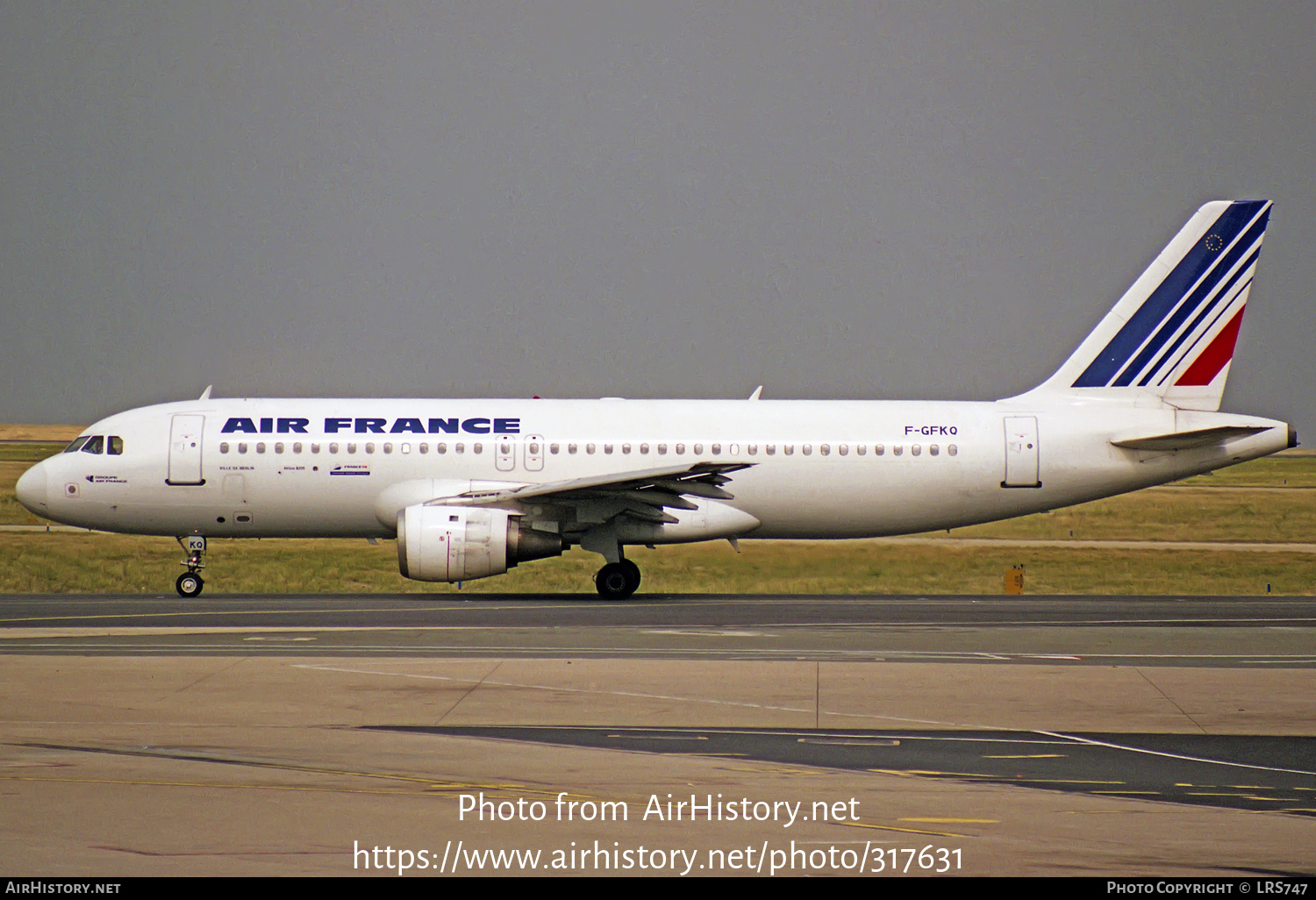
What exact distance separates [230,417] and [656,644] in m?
13.3

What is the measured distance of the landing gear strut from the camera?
89.7ft

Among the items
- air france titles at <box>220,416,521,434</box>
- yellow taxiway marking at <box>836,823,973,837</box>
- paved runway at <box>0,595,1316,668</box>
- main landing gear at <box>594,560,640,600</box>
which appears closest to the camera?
yellow taxiway marking at <box>836,823,973,837</box>

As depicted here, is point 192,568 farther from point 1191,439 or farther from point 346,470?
point 1191,439

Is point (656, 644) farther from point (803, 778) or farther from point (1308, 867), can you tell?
point (1308, 867)

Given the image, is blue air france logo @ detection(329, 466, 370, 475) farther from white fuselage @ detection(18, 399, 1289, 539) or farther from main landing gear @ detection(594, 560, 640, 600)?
main landing gear @ detection(594, 560, 640, 600)

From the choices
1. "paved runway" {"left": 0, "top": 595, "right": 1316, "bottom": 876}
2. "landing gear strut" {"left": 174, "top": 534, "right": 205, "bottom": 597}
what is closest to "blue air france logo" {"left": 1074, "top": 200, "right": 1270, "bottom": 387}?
"paved runway" {"left": 0, "top": 595, "right": 1316, "bottom": 876}

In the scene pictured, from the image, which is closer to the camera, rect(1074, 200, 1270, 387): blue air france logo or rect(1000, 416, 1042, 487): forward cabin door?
rect(1000, 416, 1042, 487): forward cabin door

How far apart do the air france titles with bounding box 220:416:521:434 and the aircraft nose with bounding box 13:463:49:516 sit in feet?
12.3

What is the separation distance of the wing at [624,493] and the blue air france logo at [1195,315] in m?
9.22

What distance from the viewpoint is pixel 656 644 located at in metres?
19.1

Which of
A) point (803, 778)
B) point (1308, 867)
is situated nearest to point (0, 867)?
point (803, 778)

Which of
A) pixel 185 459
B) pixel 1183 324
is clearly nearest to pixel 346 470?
pixel 185 459

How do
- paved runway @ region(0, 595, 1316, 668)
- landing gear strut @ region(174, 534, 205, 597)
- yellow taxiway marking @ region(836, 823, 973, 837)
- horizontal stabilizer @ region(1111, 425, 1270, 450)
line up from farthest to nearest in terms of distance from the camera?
horizontal stabilizer @ region(1111, 425, 1270, 450), landing gear strut @ region(174, 534, 205, 597), paved runway @ region(0, 595, 1316, 668), yellow taxiway marking @ region(836, 823, 973, 837)

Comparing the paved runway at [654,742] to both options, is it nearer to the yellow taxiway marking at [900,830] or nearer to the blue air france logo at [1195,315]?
the yellow taxiway marking at [900,830]
